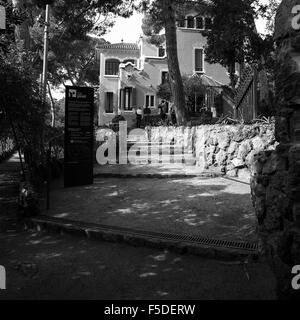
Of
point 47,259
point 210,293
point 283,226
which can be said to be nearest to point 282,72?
point 283,226

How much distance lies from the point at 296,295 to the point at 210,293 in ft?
3.37

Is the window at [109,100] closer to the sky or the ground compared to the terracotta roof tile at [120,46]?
closer to the ground

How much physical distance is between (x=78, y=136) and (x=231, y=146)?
4.36 meters

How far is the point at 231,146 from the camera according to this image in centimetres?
1024

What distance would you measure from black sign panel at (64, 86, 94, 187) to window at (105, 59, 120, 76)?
30.1m

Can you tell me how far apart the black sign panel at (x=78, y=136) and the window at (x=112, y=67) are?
30.1 meters

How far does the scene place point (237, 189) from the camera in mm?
8422

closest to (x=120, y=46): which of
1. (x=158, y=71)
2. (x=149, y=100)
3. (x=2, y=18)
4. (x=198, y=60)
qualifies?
(x=158, y=71)

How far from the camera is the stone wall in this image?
9320mm

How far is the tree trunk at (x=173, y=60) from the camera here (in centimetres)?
1661

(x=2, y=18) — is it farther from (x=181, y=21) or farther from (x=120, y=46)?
(x=120, y=46)

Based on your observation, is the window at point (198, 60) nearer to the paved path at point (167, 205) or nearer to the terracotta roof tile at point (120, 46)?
the terracotta roof tile at point (120, 46)

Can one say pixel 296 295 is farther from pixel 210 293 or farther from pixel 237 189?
pixel 237 189

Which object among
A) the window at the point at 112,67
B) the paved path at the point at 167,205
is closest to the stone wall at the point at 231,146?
the paved path at the point at 167,205
